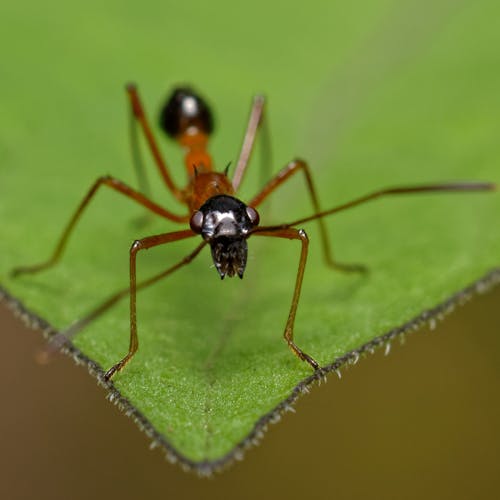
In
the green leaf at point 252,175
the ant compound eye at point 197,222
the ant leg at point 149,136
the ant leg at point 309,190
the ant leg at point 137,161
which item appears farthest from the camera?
the ant leg at point 137,161

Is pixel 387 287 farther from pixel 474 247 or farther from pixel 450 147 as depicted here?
pixel 450 147

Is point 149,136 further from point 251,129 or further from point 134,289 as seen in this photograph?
point 134,289

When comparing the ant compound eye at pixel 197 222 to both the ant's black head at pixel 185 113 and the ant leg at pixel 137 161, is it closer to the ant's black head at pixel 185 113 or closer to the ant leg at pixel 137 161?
the ant leg at pixel 137 161

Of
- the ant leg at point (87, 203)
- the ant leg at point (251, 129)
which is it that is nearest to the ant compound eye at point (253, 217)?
the ant leg at point (87, 203)

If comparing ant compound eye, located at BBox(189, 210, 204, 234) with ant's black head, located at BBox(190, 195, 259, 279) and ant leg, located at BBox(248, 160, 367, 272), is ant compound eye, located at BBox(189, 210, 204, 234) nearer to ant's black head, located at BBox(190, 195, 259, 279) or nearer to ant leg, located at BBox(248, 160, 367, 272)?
ant's black head, located at BBox(190, 195, 259, 279)

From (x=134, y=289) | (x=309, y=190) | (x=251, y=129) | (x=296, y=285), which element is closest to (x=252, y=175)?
(x=251, y=129)

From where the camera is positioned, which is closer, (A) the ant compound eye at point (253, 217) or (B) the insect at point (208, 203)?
(B) the insect at point (208, 203)
